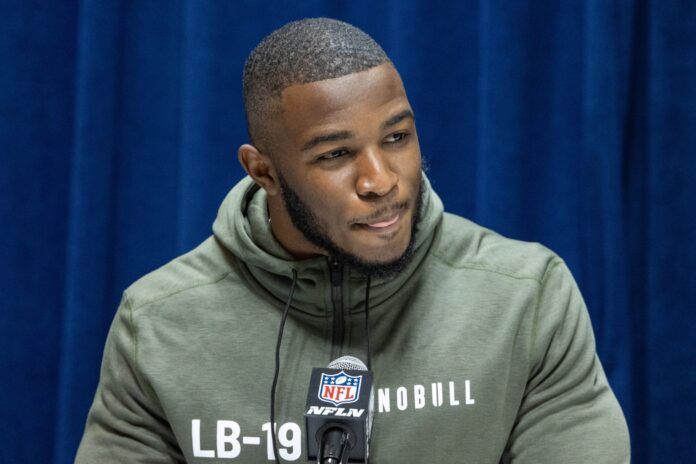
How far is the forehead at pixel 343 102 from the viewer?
52.4 inches

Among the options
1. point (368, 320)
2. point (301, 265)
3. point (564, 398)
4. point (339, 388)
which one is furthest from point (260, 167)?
point (564, 398)

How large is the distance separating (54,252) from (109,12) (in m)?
0.51

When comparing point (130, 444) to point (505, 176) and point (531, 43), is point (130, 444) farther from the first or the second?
point (531, 43)

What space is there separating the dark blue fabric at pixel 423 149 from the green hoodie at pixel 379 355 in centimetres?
51

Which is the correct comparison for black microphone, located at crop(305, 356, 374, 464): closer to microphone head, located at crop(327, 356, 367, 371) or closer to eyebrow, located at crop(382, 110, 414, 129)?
microphone head, located at crop(327, 356, 367, 371)

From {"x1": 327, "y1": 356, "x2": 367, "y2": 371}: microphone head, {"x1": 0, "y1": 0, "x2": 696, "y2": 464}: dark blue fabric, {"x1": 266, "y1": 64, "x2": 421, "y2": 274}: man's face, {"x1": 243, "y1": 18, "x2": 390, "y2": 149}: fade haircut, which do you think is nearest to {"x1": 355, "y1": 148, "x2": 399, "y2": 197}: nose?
{"x1": 266, "y1": 64, "x2": 421, "y2": 274}: man's face

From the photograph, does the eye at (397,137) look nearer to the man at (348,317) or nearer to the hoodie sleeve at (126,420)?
the man at (348,317)

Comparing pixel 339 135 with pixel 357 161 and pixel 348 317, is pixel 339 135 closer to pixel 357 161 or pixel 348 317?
pixel 357 161

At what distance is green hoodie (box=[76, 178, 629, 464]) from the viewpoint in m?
1.41

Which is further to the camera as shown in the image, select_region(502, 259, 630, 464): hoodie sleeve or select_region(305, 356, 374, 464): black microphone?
select_region(502, 259, 630, 464): hoodie sleeve

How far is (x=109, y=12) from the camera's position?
2.04 m

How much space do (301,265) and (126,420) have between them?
340mm

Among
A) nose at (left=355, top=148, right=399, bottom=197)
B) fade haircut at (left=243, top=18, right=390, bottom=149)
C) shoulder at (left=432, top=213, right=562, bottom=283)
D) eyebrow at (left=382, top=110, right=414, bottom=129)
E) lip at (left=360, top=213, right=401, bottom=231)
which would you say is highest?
fade haircut at (left=243, top=18, right=390, bottom=149)

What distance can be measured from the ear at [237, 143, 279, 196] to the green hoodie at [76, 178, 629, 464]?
0.21 ft
